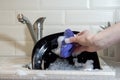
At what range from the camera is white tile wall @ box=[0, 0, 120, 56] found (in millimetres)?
1242

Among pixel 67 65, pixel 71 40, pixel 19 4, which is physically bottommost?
pixel 67 65

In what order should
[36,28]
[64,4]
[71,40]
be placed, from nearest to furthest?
[71,40], [36,28], [64,4]

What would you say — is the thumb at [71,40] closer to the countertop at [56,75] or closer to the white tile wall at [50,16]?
the countertop at [56,75]

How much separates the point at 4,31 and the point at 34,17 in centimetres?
18

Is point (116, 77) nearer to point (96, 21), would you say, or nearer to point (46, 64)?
point (46, 64)

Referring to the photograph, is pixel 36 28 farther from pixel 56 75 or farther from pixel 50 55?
pixel 56 75

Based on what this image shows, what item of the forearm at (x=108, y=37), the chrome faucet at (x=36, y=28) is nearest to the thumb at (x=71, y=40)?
the forearm at (x=108, y=37)

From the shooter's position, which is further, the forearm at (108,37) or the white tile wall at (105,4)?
the white tile wall at (105,4)

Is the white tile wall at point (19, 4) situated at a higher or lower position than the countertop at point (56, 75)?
higher

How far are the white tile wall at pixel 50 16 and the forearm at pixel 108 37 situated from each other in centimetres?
45

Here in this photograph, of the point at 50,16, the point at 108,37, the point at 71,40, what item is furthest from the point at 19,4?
the point at 108,37

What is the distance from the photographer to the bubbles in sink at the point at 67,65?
99cm

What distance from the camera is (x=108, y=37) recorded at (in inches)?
30.7

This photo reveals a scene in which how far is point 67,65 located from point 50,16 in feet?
1.12
